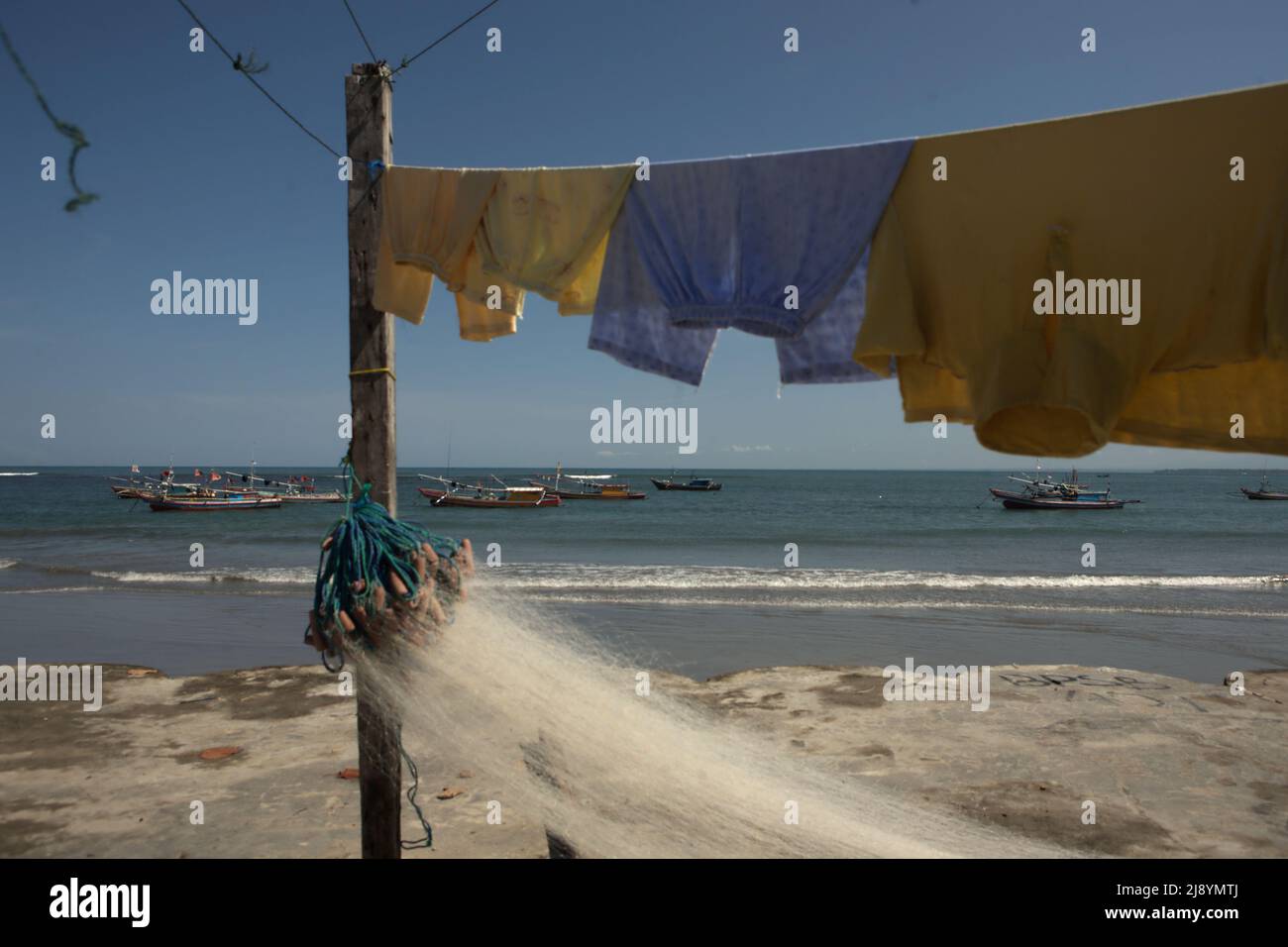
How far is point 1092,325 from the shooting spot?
2.64 m

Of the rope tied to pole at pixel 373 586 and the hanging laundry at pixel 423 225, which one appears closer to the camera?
the rope tied to pole at pixel 373 586

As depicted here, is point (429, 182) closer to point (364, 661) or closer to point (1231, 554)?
point (364, 661)

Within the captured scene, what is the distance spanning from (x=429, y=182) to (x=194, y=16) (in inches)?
46.7

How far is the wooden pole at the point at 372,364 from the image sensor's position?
11.2ft

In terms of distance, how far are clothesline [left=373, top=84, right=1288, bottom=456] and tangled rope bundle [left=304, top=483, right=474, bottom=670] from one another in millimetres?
1119

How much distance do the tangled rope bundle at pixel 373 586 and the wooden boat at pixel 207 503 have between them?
40337mm

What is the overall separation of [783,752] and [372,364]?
3.42m

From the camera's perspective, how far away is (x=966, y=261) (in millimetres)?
2818

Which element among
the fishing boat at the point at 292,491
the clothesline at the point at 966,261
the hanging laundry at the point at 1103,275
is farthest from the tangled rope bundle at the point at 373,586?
the fishing boat at the point at 292,491

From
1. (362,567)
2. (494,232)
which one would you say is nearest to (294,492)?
(494,232)

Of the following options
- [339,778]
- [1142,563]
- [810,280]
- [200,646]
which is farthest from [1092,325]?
[1142,563]

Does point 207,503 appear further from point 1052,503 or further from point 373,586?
point 1052,503

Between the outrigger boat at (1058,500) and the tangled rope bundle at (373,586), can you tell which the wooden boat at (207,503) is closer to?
the outrigger boat at (1058,500)

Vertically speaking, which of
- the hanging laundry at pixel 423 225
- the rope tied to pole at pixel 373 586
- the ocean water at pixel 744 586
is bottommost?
the ocean water at pixel 744 586
